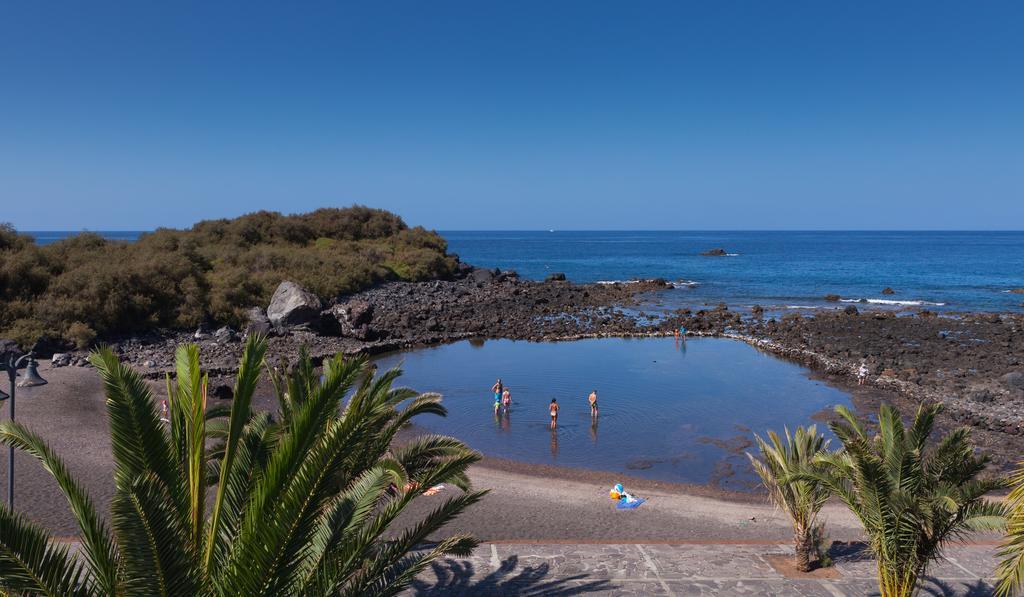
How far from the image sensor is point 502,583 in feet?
36.4

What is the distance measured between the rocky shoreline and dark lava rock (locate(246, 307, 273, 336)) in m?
0.14

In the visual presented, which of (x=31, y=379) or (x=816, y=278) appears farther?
(x=816, y=278)

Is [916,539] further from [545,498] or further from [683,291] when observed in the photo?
[683,291]

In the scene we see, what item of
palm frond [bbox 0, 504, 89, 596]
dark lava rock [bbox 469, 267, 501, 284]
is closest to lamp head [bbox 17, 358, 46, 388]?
palm frond [bbox 0, 504, 89, 596]

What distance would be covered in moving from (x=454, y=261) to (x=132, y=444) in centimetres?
6597

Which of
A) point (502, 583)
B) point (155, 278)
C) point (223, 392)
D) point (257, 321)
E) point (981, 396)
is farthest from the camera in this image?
point (155, 278)

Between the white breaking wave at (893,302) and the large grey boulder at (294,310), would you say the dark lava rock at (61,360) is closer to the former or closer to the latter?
the large grey boulder at (294,310)

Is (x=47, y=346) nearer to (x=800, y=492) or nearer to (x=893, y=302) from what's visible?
(x=800, y=492)

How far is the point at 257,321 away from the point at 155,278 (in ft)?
21.2

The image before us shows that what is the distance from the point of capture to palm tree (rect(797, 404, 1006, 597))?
858 centimetres

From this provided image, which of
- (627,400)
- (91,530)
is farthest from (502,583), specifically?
(627,400)

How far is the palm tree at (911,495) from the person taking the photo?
8.58m

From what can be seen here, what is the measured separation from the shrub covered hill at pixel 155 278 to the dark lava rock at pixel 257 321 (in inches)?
51.4

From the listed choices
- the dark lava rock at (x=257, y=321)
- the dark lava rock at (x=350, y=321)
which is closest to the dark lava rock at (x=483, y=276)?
the dark lava rock at (x=350, y=321)
